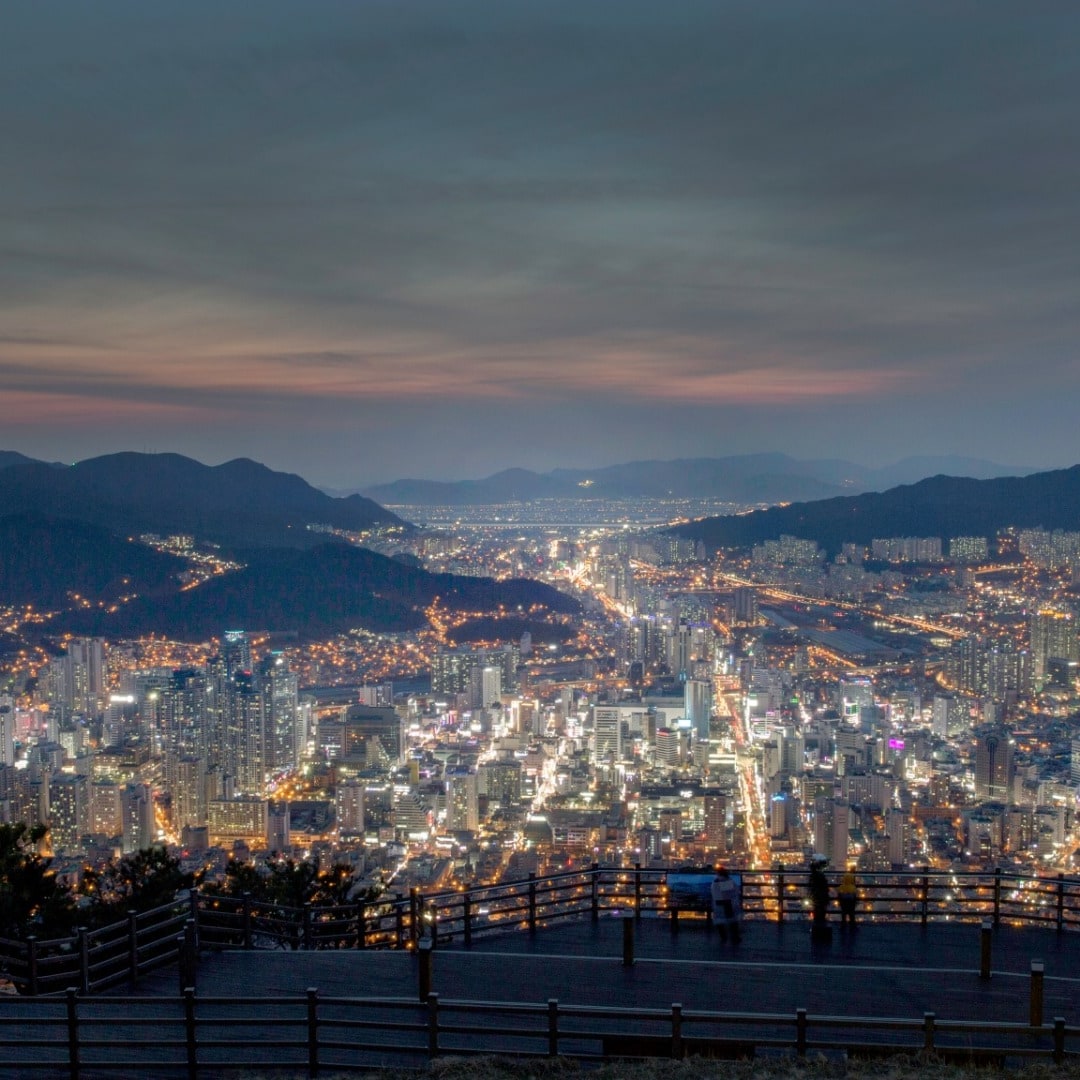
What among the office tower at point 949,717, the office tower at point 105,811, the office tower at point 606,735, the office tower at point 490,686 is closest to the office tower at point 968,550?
the office tower at point 949,717

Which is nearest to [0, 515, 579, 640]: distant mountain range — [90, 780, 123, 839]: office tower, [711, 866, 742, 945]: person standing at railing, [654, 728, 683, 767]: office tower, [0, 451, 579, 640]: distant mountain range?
[0, 451, 579, 640]: distant mountain range

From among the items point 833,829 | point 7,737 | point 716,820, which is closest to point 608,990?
point 833,829

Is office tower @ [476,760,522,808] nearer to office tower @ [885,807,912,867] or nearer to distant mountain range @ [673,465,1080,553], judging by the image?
office tower @ [885,807,912,867]

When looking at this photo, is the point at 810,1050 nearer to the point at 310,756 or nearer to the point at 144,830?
the point at 144,830

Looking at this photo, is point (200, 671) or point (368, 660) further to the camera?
point (368, 660)

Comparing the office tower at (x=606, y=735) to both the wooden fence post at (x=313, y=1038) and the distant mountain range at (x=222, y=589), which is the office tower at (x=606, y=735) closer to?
the wooden fence post at (x=313, y=1038)

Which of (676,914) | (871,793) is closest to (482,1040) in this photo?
(676,914)
